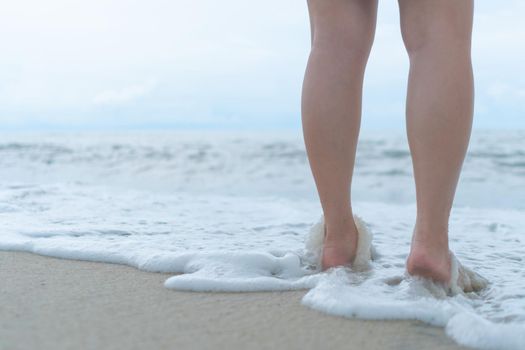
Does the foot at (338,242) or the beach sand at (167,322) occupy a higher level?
the foot at (338,242)

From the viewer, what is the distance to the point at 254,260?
185cm

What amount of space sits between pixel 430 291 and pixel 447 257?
114 millimetres

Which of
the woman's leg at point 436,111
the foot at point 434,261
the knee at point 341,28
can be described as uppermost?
the knee at point 341,28

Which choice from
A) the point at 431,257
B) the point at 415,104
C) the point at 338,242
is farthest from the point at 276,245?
the point at 415,104

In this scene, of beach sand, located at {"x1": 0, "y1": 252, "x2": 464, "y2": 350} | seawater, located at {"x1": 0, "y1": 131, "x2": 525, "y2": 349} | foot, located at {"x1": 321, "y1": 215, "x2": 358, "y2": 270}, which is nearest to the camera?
beach sand, located at {"x1": 0, "y1": 252, "x2": 464, "y2": 350}

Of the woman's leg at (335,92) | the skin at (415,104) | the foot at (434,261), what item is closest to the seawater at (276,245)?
the foot at (434,261)

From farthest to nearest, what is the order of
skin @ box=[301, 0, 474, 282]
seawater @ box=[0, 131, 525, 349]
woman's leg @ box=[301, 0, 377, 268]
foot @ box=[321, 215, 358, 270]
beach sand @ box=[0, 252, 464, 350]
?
1. foot @ box=[321, 215, 358, 270]
2. woman's leg @ box=[301, 0, 377, 268]
3. skin @ box=[301, 0, 474, 282]
4. seawater @ box=[0, 131, 525, 349]
5. beach sand @ box=[0, 252, 464, 350]

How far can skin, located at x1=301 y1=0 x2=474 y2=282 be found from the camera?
4.94 feet

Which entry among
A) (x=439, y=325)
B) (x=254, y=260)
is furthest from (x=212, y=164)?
(x=439, y=325)

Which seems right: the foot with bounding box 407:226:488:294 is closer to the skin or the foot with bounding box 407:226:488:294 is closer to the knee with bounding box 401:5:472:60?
the skin

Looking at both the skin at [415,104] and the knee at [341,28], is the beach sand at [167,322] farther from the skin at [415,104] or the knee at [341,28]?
the knee at [341,28]

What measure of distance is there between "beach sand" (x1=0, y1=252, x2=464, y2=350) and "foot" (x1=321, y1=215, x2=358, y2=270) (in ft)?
0.79

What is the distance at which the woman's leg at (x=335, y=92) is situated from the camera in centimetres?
163

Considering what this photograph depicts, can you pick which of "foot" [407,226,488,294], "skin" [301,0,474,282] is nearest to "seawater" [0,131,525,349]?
"foot" [407,226,488,294]
